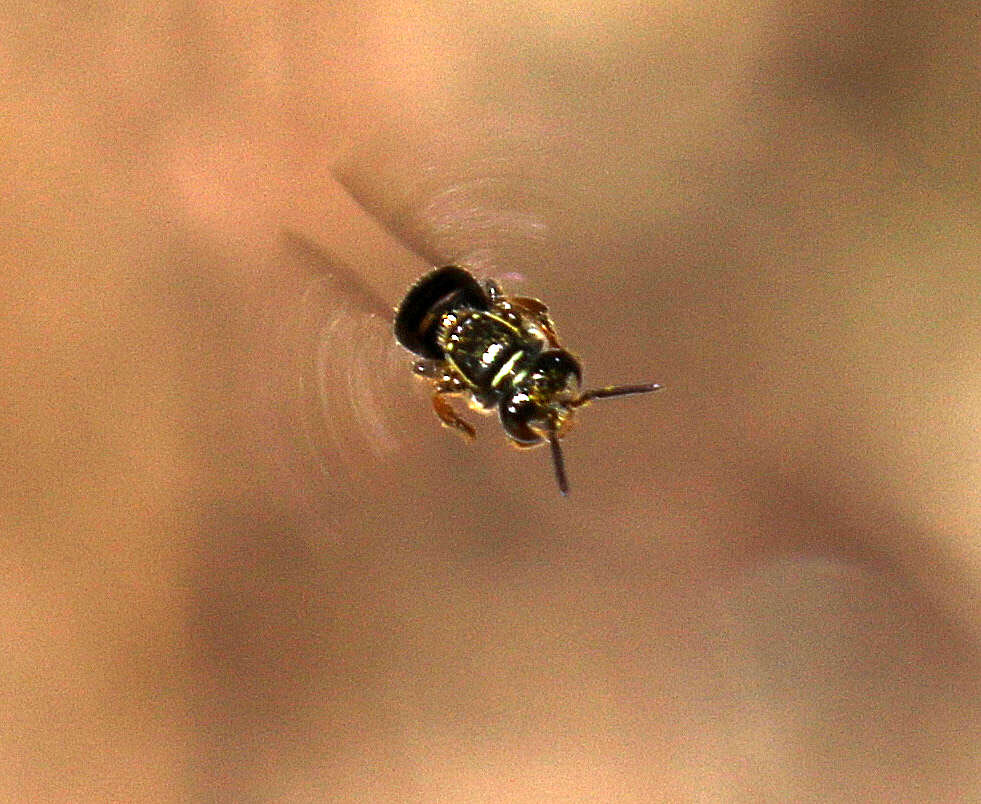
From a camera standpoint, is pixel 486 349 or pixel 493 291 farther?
pixel 493 291

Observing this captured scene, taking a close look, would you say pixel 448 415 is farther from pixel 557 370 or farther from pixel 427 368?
pixel 557 370

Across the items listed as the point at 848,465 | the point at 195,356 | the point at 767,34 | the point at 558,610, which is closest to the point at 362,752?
the point at 558,610

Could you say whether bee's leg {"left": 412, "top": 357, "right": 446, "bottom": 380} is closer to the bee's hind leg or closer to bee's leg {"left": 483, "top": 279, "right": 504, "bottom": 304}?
the bee's hind leg

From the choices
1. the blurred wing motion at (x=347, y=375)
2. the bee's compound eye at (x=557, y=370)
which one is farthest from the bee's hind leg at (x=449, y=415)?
the bee's compound eye at (x=557, y=370)

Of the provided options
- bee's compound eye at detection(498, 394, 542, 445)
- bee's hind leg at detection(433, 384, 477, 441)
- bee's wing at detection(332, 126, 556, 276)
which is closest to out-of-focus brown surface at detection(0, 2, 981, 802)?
bee's wing at detection(332, 126, 556, 276)

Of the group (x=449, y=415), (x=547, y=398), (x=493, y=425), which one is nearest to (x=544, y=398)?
(x=547, y=398)

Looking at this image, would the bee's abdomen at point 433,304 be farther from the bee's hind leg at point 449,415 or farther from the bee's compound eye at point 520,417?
the bee's compound eye at point 520,417
